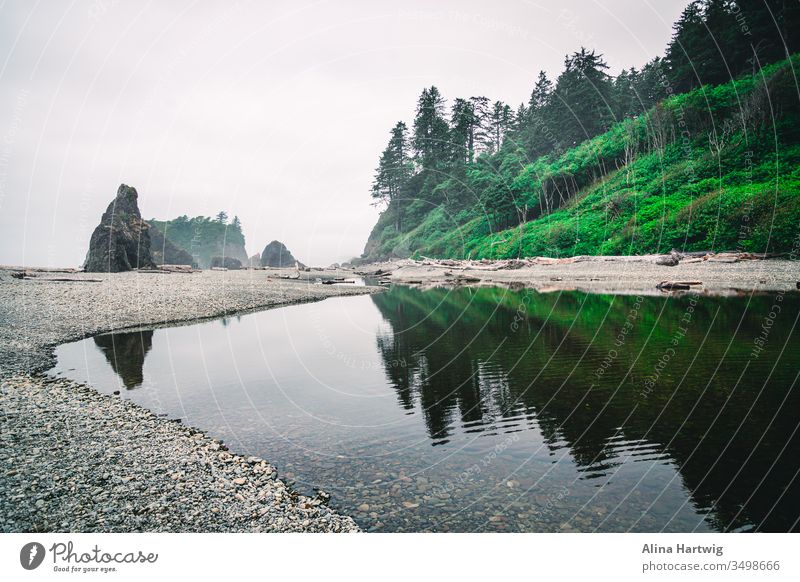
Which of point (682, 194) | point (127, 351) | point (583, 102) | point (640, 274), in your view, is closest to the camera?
point (127, 351)

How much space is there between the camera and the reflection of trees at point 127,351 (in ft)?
48.2

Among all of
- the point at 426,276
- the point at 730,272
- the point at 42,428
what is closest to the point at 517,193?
the point at 426,276

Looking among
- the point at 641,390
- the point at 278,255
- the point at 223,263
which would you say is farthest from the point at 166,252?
the point at 641,390

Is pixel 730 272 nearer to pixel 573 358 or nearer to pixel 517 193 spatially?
A: pixel 573 358

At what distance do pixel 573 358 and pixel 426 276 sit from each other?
55.9 metres

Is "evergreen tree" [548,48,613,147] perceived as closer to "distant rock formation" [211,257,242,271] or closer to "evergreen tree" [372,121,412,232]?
"evergreen tree" [372,121,412,232]

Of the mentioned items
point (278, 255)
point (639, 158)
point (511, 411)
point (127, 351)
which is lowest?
point (511, 411)

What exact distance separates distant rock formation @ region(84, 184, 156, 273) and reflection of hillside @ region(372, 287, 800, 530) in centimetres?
5465

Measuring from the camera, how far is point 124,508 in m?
6.31

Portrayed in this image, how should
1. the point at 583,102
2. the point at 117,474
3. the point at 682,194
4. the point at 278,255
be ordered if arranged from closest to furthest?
the point at 117,474 < the point at 682,194 < the point at 583,102 < the point at 278,255

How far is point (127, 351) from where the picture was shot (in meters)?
18.3

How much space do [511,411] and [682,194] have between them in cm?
5051

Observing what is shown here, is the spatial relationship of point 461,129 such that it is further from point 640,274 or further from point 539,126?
point 640,274

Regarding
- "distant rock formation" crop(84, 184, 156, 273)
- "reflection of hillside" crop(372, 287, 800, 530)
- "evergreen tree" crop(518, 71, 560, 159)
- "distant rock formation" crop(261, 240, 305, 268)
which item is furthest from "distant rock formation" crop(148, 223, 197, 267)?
"reflection of hillside" crop(372, 287, 800, 530)
